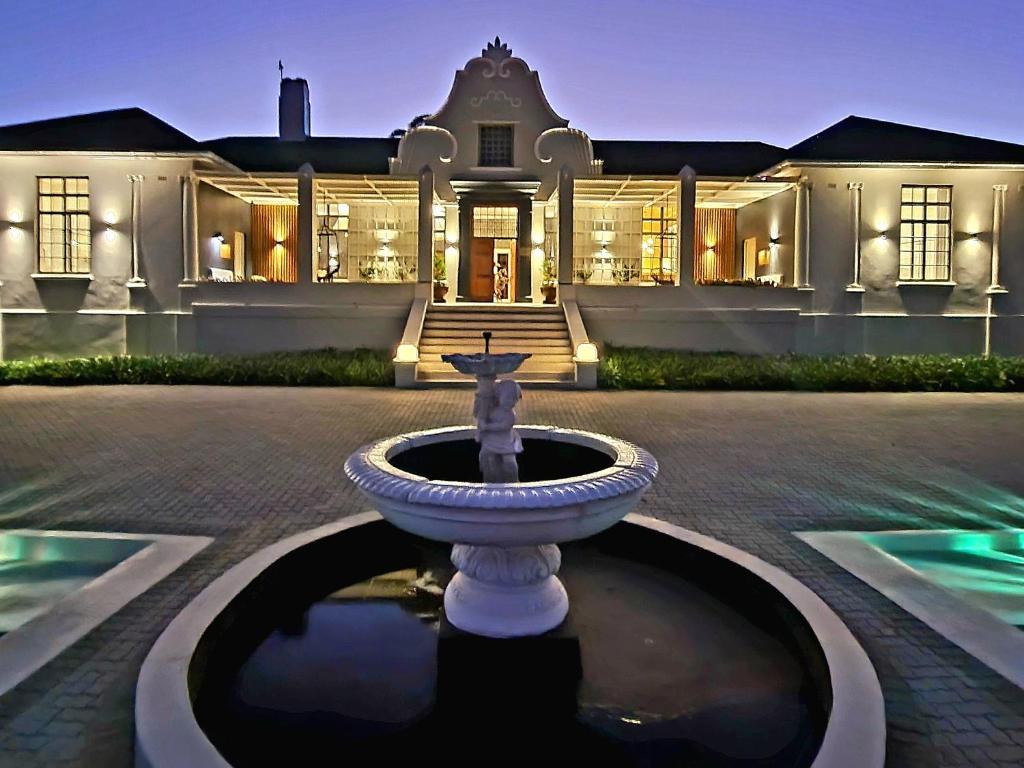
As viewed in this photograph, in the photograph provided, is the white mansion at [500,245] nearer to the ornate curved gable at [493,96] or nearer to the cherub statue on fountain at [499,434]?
the ornate curved gable at [493,96]

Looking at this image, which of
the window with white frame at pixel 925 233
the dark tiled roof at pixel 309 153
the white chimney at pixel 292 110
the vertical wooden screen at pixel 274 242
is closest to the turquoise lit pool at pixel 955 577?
the window with white frame at pixel 925 233

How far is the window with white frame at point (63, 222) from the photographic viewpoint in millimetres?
20031

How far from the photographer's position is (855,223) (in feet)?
68.0

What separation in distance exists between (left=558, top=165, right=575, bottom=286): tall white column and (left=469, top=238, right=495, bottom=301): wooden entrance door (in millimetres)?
4079

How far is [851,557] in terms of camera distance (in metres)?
5.43

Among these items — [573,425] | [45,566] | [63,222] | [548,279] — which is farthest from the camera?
[548,279]

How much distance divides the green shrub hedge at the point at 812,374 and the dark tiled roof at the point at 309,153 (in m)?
12.6

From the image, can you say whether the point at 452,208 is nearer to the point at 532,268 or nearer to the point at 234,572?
the point at 532,268

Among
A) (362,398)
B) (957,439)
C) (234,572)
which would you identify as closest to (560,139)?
(362,398)

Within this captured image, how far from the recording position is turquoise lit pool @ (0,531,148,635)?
4777 millimetres

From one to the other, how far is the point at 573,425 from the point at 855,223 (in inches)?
550

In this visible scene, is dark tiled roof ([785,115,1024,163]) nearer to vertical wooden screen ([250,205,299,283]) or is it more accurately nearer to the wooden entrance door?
the wooden entrance door

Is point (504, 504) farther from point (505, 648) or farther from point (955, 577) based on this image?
point (955, 577)

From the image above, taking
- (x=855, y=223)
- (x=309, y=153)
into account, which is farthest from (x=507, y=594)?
(x=309, y=153)
